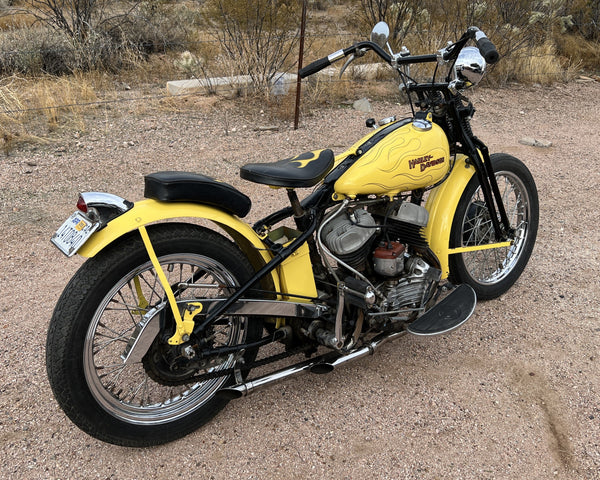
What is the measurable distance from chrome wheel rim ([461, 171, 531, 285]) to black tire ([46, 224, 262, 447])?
5.01ft

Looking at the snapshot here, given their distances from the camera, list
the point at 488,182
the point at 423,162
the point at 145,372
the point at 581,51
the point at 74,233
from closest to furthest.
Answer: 1. the point at 74,233
2. the point at 145,372
3. the point at 423,162
4. the point at 488,182
5. the point at 581,51

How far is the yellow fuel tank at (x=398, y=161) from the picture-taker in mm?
2406

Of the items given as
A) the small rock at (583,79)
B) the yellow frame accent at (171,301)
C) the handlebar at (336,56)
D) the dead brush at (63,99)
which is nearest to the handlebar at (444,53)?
the handlebar at (336,56)

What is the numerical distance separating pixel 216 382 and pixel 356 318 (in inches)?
28.5

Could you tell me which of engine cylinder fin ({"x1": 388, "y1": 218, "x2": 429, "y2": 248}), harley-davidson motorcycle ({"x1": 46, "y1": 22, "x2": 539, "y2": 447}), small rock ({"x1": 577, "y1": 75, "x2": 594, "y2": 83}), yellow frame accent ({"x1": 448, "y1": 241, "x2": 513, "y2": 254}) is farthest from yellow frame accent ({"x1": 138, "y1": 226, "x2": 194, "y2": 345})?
small rock ({"x1": 577, "y1": 75, "x2": 594, "y2": 83})

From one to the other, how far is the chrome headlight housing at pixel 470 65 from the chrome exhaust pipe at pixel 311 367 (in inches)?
51.2

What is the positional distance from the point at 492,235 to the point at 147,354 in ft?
7.20

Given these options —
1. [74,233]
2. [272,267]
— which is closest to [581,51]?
[272,267]

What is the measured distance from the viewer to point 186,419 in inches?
93.3

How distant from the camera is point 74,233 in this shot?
1969 millimetres

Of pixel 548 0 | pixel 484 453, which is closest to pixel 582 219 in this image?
pixel 484 453

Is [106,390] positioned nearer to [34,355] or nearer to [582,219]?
[34,355]

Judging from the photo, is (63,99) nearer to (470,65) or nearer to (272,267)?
(272,267)

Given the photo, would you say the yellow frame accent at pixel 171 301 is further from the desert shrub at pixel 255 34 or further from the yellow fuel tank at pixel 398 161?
the desert shrub at pixel 255 34
